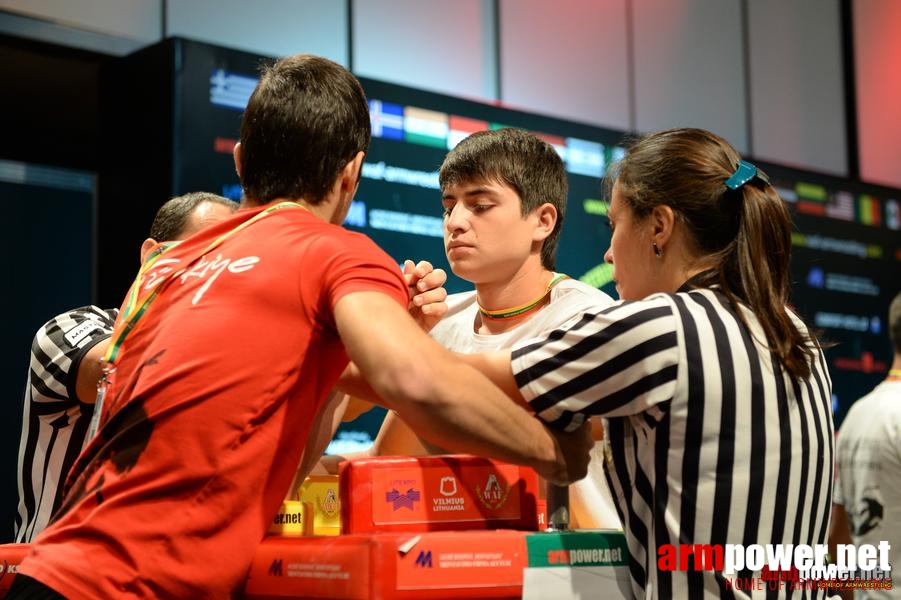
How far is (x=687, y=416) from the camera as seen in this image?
1.63 meters

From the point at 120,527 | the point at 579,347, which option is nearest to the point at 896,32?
the point at 579,347

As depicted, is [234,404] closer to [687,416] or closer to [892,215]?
[687,416]

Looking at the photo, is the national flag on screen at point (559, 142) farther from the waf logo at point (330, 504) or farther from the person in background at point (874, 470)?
the waf logo at point (330, 504)

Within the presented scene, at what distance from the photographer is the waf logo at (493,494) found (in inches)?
65.7

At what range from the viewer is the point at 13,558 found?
1.82 meters

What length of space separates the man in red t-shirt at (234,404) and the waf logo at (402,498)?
4.2 inches

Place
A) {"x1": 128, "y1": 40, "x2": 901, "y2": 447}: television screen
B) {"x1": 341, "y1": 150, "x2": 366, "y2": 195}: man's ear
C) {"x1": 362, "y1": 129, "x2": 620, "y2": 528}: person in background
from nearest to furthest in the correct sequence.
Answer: {"x1": 341, "y1": 150, "x2": 366, "y2": 195}: man's ear
{"x1": 362, "y1": 129, "x2": 620, "y2": 528}: person in background
{"x1": 128, "y1": 40, "x2": 901, "y2": 447}: television screen

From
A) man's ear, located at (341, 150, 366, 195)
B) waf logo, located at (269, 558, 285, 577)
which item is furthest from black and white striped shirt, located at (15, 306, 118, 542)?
waf logo, located at (269, 558, 285, 577)

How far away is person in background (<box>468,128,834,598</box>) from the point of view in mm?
1620

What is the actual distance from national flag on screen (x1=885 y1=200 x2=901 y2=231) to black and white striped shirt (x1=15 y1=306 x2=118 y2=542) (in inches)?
235

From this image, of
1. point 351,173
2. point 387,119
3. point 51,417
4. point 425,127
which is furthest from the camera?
point 425,127

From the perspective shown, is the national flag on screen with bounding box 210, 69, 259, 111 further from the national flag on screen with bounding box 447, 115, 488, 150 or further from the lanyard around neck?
the lanyard around neck

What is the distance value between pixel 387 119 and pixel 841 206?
3.56 meters

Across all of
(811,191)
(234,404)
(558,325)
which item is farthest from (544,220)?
(811,191)
